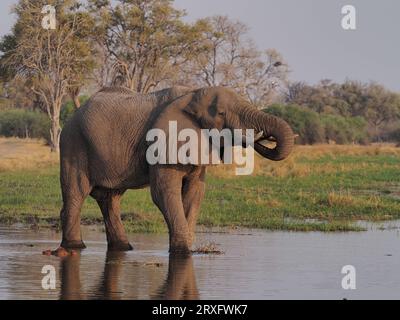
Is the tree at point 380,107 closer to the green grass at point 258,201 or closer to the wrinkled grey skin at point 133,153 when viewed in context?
the green grass at point 258,201

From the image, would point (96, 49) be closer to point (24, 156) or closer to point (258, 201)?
point (24, 156)

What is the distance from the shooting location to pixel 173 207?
45.2ft

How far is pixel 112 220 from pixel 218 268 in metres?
2.79

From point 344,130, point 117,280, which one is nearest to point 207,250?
point 117,280

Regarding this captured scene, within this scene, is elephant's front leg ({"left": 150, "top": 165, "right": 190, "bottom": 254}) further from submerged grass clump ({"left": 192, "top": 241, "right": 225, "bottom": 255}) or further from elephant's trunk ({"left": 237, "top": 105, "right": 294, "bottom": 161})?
elephant's trunk ({"left": 237, "top": 105, "right": 294, "bottom": 161})

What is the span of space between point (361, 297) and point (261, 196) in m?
11.7

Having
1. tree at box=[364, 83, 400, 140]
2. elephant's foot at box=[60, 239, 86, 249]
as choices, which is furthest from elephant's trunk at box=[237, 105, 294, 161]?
tree at box=[364, 83, 400, 140]

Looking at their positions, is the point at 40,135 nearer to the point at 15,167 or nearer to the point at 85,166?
the point at 15,167

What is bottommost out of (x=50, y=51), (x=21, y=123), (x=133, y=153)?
(x=133, y=153)

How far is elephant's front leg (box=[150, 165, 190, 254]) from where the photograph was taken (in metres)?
13.7

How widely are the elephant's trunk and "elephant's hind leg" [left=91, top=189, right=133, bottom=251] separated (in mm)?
2322

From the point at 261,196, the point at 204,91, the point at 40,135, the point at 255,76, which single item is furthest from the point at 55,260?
the point at 40,135

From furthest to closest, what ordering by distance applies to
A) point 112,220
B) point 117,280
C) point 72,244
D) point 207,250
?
1. point 112,220
2. point 72,244
3. point 207,250
4. point 117,280

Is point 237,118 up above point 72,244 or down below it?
above
